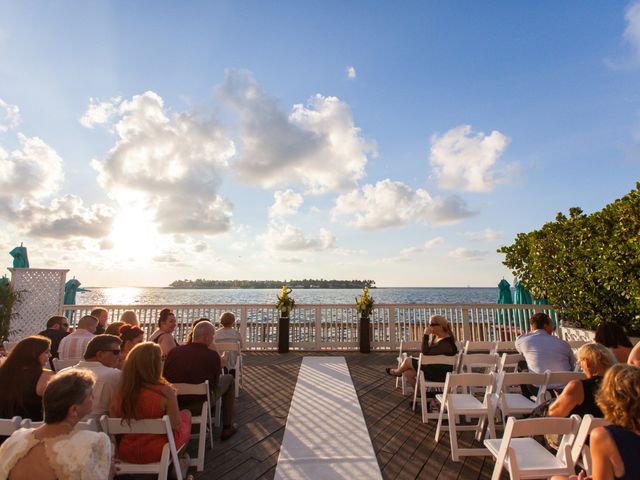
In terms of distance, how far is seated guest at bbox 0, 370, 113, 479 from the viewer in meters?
1.48

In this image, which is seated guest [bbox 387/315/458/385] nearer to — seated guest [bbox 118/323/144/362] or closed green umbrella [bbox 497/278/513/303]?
seated guest [bbox 118/323/144/362]

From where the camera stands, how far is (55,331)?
4.38 m

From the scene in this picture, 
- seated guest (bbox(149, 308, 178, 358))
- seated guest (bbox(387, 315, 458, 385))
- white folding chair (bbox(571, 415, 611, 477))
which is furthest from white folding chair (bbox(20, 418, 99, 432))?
seated guest (bbox(387, 315, 458, 385))

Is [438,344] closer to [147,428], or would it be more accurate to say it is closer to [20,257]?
[147,428]

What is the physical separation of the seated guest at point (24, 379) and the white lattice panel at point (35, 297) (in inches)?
283

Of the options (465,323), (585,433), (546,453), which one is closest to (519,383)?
(546,453)

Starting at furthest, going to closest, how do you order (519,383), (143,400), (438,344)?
(438,344) → (519,383) → (143,400)

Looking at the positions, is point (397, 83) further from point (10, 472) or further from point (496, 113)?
point (10, 472)

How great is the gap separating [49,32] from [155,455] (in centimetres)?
628

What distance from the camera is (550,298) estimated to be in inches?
286

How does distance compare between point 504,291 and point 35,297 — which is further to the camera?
point 504,291

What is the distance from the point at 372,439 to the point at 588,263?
5403mm

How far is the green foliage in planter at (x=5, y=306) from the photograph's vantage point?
7341 millimetres

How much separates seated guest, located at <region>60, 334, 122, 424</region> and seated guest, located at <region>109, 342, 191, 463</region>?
0.18 m
